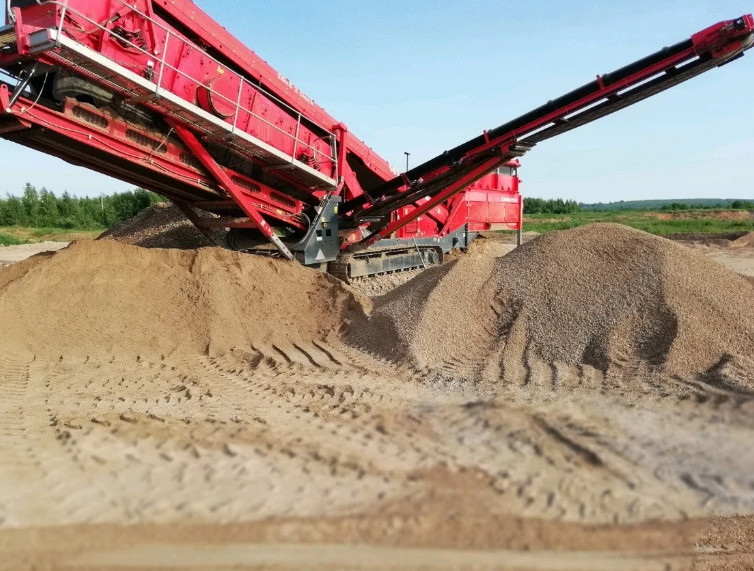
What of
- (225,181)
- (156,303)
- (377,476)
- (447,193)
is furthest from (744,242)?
(377,476)

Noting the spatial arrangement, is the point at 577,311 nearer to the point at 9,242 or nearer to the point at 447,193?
the point at 447,193

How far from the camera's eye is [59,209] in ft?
126

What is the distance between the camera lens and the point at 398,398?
475 cm

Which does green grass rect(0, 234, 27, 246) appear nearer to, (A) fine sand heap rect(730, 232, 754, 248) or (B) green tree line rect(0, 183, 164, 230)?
(B) green tree line rect(0, 183, 164, 230)

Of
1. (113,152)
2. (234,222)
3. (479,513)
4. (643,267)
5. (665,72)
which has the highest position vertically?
(665,72)

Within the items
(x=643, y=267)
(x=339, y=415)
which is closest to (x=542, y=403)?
(x=339, y=415)

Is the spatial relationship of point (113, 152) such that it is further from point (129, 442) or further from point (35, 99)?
point (129, 442)

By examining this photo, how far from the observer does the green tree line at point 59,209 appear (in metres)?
37.3

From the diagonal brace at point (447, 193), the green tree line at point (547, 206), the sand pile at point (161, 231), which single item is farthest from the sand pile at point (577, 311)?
the green tree line at point (547, 206)

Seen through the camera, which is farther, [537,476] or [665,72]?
[665,72]

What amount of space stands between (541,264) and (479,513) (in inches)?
174

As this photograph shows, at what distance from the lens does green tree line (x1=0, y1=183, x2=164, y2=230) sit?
3728 centimetres

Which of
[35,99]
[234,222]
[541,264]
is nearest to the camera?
[35,99]

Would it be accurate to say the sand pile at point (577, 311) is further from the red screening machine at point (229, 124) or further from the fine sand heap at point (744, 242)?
the fine sand heap at point (744, 242)
